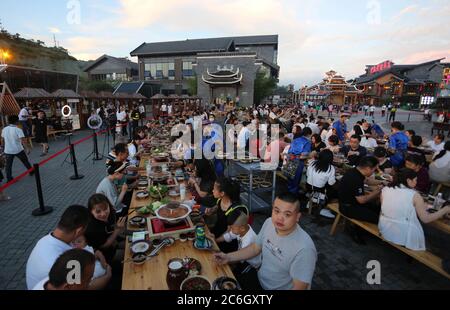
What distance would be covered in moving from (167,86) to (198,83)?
10.3 m

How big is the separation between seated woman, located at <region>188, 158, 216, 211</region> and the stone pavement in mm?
A: 1516

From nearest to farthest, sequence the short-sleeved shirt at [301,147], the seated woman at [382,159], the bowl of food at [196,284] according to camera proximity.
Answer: the bowl of food at [196,284] < the seated woman at [382,159] < the short-sleeved shirt at [301,147]

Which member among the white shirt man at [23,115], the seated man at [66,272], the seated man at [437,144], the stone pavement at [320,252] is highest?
the white shirt man at [23,115]

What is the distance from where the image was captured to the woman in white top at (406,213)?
3.59 meters

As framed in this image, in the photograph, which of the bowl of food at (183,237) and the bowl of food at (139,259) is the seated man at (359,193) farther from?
the bowl of food at (139,259)

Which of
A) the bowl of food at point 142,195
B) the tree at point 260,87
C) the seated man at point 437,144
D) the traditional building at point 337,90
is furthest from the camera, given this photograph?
the traditional building at point 337,90

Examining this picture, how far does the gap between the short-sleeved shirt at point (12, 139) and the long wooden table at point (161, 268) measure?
694cm

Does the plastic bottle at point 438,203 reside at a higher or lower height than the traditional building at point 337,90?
lower

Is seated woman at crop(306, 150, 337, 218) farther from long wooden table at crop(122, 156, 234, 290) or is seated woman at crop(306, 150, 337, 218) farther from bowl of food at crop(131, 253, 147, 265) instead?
bowl of food at crop(131, 253, 147, 265)

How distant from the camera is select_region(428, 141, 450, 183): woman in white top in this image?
6.29 meters

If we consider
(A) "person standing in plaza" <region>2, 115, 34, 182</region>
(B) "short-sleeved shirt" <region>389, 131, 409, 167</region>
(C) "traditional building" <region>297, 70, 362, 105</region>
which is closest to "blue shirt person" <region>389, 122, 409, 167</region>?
(B) "short-sleeved shirt" <region>389, 131, 409, 167</region>

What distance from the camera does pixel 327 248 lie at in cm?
465

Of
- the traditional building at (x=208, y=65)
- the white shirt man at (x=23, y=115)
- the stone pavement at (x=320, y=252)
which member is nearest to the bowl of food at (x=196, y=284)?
the stone pavement at (x=320, y=252)
